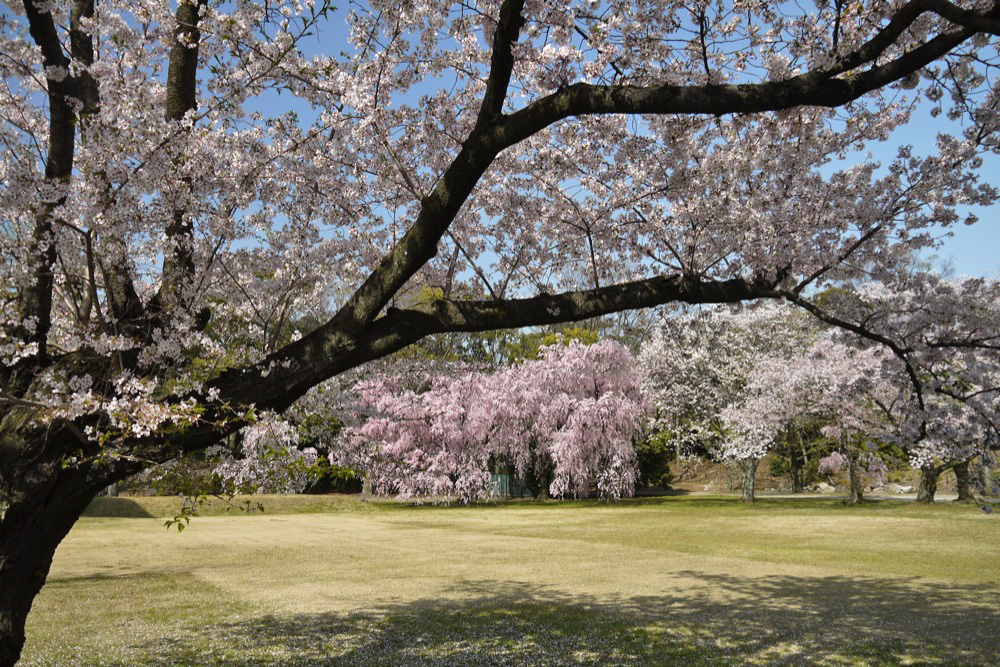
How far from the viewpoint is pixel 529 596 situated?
995 cm

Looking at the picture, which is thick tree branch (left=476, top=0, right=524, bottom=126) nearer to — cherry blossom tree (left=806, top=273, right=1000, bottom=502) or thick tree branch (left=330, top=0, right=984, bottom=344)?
thick tree branch (left=330, top=0, right=984, bottom=344)

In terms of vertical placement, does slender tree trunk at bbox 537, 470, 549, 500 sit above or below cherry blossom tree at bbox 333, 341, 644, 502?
below

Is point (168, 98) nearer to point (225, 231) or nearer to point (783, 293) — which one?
point (225, 231)

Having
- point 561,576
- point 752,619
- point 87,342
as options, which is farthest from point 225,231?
point 561,576

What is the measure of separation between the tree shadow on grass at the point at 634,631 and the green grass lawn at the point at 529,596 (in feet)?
0.12

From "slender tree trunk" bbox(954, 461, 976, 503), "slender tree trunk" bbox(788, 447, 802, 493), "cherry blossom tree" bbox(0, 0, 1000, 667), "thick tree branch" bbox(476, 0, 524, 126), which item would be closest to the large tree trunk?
"cherry blossom tree" bbox(0, 0, 1000, 667)

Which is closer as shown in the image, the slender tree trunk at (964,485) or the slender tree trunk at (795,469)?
the slender tree trunk at (964,485)

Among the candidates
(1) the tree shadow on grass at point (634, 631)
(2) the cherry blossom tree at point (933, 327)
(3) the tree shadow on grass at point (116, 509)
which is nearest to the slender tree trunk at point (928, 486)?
(1) the tree shadow on grass at point (634, 631)

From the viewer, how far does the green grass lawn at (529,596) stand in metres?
7.07

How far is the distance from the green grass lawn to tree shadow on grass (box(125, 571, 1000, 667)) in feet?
0.12

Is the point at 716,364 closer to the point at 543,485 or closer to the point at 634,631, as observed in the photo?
the point at 543,485

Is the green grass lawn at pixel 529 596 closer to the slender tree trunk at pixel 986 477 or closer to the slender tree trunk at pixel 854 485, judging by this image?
the slender tree trunk at pixel 986 477

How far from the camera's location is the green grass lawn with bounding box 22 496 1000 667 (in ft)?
23.2

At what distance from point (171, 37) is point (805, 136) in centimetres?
579
